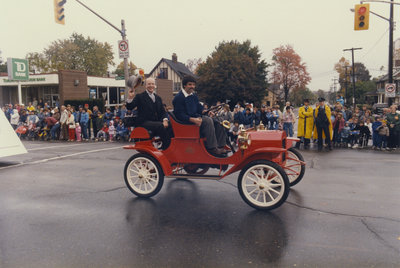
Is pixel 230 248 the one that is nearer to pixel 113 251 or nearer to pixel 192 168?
pixel 113 251

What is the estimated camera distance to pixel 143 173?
596 cm

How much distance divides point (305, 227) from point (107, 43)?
77794mm

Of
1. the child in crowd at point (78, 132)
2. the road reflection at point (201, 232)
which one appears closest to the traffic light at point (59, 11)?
the child in crowd at point (78, 132)

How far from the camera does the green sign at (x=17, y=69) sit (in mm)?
24797

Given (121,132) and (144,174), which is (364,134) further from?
(121,132)

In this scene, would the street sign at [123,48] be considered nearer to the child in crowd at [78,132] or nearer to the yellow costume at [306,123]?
the child in crowd at [78,132]

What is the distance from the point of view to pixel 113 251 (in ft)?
12.7

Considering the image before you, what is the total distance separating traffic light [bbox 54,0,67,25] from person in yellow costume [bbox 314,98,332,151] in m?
11.8

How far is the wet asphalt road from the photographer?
3.67 m

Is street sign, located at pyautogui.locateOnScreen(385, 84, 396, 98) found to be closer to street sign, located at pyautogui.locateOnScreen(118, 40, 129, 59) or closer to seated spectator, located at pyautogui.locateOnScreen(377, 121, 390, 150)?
seated spectator, located at pyautogui.locateOnScreen(377, 121, 390, 150)

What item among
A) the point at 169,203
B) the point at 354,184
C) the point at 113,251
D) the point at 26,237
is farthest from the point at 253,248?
the point at 354,184

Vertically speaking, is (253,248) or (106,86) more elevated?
(106,86)

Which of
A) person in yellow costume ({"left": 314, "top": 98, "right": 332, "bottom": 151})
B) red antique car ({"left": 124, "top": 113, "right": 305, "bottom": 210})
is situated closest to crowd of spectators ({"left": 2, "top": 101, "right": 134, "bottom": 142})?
person in yellow costume ({"left": 314, "top": 98, "right": 332, "bottom": 151})

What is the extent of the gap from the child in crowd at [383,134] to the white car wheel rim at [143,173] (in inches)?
371
